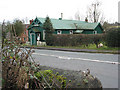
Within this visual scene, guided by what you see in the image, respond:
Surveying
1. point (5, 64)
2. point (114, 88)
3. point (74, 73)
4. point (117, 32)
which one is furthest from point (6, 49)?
point (117, 32)

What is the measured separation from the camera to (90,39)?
20.9 m

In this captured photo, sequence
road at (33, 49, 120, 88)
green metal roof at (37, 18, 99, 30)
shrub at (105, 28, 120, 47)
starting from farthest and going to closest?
green metal roof at (37, 18, 99, 30), shrub at (105, 28, 120, 47), road at (33, 49, 120, 88)

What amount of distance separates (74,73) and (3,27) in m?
1.62

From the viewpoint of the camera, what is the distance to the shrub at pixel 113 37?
1642cm

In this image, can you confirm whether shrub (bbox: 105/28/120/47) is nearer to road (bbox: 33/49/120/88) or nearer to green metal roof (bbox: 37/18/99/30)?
road (bbox: 33/49/120/88)

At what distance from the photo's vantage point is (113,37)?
1677cm

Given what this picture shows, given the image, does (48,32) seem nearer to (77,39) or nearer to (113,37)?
(77,39)

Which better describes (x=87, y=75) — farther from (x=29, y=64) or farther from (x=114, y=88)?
(x=114, y=88)

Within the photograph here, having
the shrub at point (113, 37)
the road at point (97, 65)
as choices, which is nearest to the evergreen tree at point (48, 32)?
the shrub at point (113, 37)

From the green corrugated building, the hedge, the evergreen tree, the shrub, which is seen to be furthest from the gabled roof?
the shrub

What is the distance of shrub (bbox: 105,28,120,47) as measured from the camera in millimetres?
16422

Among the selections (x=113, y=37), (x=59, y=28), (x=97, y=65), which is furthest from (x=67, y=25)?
(x=97, y=65)

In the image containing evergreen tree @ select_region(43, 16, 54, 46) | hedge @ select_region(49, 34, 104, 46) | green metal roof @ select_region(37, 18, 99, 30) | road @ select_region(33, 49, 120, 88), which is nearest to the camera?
road @ select_region(33, 49, 120, 88)

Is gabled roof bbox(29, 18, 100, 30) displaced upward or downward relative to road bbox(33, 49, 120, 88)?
upward
